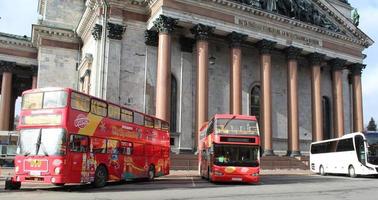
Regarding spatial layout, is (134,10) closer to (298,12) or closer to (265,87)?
(265,87)

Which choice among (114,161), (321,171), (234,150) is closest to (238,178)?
(234,150)

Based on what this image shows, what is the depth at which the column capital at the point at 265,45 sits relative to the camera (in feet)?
126

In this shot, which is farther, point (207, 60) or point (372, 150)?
point (207, 60)

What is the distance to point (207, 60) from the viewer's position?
34.8 meters

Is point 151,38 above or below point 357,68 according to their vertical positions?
above

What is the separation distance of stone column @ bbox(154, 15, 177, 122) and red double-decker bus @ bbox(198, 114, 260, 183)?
1092cm

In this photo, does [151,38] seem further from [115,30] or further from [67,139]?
[67,139]

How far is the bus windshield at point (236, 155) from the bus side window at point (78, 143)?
677cm

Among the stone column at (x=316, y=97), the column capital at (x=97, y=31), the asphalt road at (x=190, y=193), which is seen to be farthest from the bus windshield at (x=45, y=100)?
the stone column at (x=316, y=97)

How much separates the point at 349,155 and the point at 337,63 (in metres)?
16.6

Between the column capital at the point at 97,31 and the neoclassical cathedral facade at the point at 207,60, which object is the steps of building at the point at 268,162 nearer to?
the neoclassical cathedral facade at the point at 207,60

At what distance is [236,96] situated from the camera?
35562 millimetres

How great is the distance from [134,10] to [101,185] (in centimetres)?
2016

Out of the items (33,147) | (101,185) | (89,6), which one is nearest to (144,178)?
(101,185)
